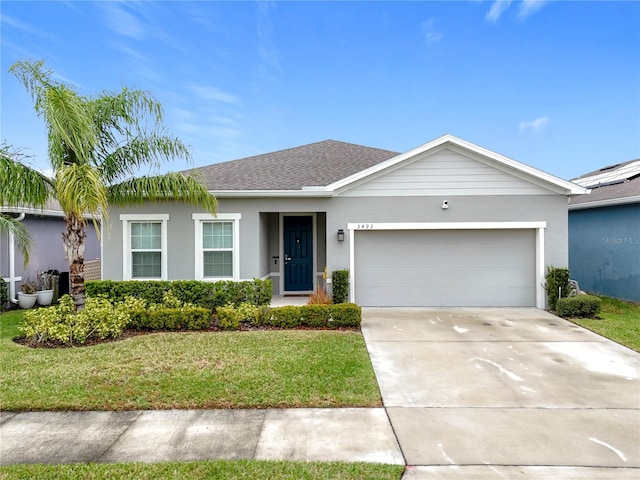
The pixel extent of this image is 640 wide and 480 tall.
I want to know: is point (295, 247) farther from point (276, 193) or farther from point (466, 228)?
point (466, 228)

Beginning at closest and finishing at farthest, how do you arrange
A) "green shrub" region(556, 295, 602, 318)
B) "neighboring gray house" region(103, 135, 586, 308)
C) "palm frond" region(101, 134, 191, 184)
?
1. "palm frond" region(101, 134, 191, 184)
2. "green shrub" region(556, 295, 602, 318)
3. "neighboring gray house" region(103, 135, 586, 308)

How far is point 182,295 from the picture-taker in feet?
30.6

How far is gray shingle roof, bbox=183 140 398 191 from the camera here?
10.5 metres

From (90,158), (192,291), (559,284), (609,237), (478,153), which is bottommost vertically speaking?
(192,291)

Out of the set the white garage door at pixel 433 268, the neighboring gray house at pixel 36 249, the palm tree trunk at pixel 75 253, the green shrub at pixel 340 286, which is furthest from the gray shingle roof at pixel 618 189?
the neighboring gray house at pixel 36 249

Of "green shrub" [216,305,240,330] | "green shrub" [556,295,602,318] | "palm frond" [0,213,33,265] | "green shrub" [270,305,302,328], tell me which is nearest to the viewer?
"green shrub" [216,305,240,330]

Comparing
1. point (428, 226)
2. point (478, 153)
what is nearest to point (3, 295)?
point (428, 226)

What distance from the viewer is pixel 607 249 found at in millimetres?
12180

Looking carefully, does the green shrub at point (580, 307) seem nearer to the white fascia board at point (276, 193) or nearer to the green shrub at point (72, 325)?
the white fascia board at point (276, 193)

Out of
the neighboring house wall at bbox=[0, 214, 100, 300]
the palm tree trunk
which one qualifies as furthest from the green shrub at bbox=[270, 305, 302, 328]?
the neighboring house wall at bbox=[0, 214, 100, 300]

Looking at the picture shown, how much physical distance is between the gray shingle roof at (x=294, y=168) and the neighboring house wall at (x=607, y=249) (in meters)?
7.33

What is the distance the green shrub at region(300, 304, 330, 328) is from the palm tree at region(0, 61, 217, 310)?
350cm

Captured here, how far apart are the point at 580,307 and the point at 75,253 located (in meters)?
11.8

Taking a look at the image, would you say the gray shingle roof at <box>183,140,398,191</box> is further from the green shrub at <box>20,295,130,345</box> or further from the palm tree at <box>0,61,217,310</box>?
the green shrub at <box>20,295,130,345</box>
